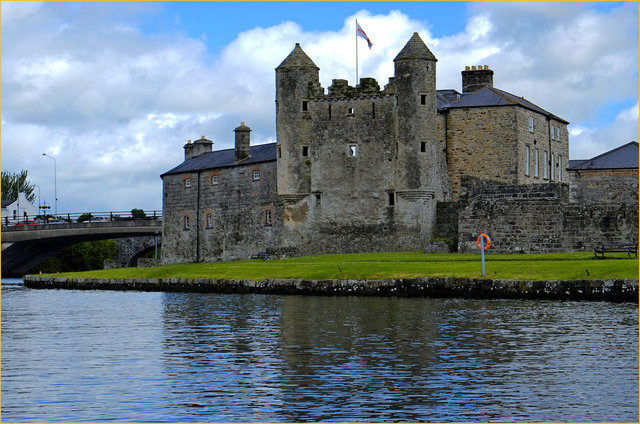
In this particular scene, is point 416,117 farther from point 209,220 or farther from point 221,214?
point 209,220

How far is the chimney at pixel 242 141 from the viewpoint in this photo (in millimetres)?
77188

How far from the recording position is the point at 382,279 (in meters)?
43.0

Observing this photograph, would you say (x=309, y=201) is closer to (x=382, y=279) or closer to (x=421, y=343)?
(x=382, y=279)

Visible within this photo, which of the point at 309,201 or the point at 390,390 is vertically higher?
the point at 309,201

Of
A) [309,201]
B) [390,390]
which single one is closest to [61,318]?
[390,390]

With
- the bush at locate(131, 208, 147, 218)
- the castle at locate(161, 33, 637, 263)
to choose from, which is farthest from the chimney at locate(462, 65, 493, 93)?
the bush at locate(131, 208, 147, 218)

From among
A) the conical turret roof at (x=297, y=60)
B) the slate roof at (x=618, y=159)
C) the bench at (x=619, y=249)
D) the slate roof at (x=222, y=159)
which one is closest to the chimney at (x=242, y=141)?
the slate roof at (x=222, y=159)

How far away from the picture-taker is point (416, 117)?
62.8 metres

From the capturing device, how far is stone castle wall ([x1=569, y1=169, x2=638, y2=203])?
64.0 metres

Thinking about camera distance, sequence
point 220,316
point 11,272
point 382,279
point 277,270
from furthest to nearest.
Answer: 1. point 11,272
2. point 277,270
3. point 382,279
4. point 220,316

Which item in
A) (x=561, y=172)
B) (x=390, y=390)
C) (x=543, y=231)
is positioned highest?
(x=561, y=172)

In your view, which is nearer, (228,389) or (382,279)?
(228,389)

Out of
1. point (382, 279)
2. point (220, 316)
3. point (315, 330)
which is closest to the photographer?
point (315, 330)

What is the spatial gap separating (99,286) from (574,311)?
33.5 metres
